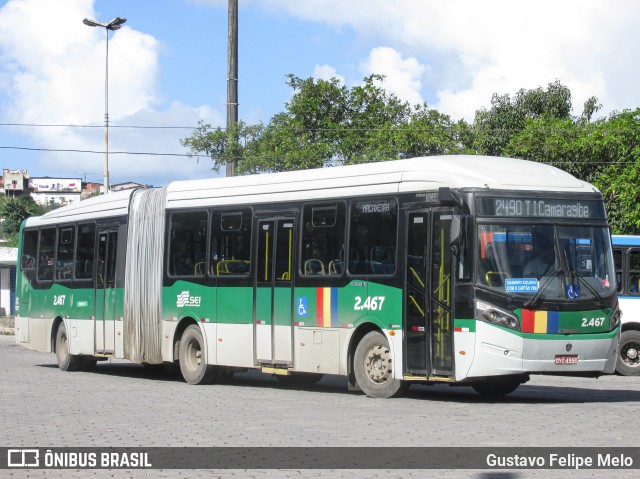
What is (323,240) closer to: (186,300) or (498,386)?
(498,386)

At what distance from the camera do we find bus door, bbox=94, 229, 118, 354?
76.8 ft

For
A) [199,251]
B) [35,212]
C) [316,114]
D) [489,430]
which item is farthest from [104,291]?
[35,212]

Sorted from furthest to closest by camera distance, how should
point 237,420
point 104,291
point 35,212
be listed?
point 35,212
point 104,291
point 237,420

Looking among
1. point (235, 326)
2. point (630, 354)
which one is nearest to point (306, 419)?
point (235, 326)

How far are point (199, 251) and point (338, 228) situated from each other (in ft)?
13.1

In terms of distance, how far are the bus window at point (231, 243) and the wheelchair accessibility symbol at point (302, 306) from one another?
1.55m

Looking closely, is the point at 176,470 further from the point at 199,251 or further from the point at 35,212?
the point at 35,212

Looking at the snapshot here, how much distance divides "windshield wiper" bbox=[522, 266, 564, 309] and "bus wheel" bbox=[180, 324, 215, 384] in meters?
7.15

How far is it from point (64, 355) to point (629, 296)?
11893 millimetres

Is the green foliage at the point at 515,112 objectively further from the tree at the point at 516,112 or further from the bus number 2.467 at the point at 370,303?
the bus number 2.467 at the point at 370,303

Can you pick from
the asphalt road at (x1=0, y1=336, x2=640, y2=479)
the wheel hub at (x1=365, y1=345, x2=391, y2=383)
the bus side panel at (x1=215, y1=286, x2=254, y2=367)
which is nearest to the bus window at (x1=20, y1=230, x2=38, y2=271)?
the asphalt road at (x1=0, y1=336, x2=640, y2=479)

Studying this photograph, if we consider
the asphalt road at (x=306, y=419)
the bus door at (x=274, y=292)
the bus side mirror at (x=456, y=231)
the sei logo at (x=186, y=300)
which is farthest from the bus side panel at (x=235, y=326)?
the bus side mirror at (x=456, y=231)

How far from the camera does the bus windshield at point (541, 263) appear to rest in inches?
605

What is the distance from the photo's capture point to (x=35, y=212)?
131 meters
